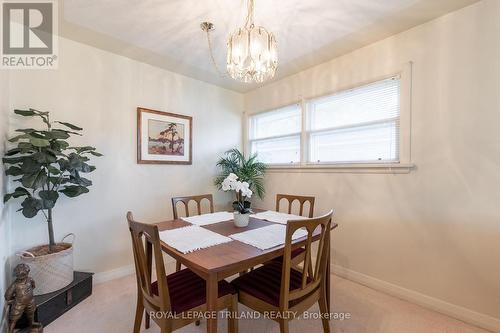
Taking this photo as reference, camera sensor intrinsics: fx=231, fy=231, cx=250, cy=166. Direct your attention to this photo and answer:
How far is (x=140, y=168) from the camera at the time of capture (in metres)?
2.79

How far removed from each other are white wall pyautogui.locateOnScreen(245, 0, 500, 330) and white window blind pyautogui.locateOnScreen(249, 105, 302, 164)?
0.87 m

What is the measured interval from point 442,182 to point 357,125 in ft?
3.09

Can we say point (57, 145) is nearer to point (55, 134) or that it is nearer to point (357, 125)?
point (55, 134)

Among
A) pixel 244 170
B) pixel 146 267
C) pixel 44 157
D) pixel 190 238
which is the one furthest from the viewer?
pixel 244 170

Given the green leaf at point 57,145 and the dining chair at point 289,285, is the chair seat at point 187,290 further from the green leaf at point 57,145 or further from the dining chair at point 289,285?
the green leaf at point 57,145

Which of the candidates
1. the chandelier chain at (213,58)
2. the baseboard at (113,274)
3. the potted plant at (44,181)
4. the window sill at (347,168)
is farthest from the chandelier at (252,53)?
the baseboard at (113,274)

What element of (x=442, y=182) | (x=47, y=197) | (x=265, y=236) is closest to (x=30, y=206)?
(x=47, y=197)

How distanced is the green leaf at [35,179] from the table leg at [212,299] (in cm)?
162

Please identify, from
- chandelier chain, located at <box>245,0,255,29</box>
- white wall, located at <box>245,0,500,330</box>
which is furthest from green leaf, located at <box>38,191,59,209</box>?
white wall, located at <box>245,0,500,330</box>

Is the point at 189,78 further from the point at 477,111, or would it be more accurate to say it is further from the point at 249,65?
the point at 477,111

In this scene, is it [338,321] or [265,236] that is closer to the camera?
[265,236]

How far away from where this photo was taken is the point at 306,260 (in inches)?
53.1

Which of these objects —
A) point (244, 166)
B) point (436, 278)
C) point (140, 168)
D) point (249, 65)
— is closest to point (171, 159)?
point (140, 168)

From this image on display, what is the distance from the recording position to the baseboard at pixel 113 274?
2.46m
